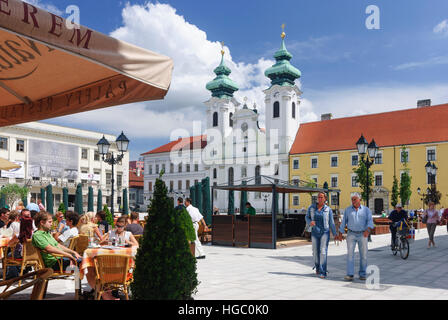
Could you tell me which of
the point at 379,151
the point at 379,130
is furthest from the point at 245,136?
the point at 379,151

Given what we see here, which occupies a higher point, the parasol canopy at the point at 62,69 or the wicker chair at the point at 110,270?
the parasol canopy at the point at 62,69

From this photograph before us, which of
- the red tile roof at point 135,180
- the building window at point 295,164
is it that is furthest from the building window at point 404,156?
the red tile roof at point 135,180

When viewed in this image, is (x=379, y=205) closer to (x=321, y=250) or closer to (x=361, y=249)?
(x=321, y=250)

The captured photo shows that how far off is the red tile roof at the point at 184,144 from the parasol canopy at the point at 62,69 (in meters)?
73.9

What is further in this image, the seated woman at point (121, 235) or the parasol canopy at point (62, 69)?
the seated woman at point (121, 235)

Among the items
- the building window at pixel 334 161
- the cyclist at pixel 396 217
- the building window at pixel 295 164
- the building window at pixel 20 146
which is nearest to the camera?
the cyclist at pixel 396 217

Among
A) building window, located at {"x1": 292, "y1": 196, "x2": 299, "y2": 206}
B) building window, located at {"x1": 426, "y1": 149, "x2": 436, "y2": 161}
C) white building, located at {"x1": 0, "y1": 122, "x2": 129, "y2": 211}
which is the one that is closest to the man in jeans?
building window, located at {"x1": 426, "y1": 149, "x2": 436, "y2": 161}

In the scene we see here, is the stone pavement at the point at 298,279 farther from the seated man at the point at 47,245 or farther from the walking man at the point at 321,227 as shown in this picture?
the seated man at the point at 47,245

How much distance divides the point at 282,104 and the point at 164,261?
60.5 m

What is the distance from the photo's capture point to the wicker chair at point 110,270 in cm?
625

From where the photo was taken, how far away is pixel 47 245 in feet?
22.2

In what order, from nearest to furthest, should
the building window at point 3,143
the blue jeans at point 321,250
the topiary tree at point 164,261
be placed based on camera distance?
the topiary tree at point 164,261 < the blue jeans at point 321,250 < the building window at point 3,143

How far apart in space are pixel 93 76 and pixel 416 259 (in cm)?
1151

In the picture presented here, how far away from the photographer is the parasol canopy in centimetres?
329
